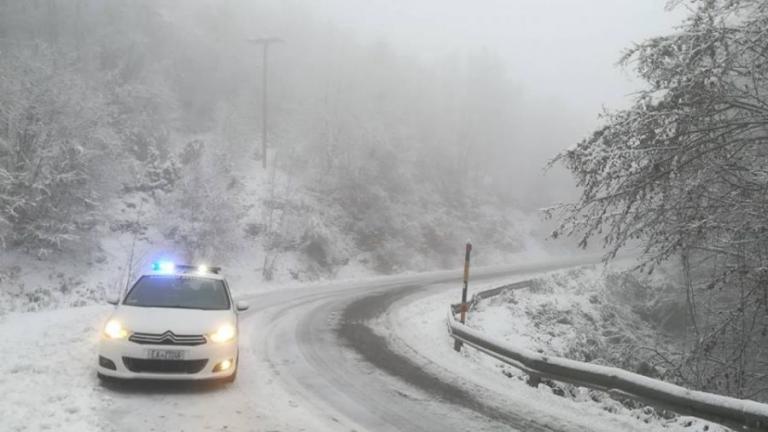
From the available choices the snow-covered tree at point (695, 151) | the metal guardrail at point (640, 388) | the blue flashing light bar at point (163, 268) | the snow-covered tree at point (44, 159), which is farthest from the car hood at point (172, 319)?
the snow-covered tree at point (44, 159)

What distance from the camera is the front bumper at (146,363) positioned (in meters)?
6.47

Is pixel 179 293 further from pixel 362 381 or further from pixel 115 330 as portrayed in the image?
pixel 362 381

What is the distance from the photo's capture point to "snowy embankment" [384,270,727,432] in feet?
22.5

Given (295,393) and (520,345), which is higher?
(295,393)

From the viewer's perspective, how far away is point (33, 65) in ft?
80.1

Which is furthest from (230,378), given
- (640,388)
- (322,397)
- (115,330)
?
(640,388)

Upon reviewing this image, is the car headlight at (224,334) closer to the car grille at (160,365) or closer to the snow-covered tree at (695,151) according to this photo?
the car grille at (160,365)

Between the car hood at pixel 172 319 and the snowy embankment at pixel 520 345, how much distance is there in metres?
3.68

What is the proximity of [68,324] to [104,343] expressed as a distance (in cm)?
439

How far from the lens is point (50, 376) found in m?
6.67

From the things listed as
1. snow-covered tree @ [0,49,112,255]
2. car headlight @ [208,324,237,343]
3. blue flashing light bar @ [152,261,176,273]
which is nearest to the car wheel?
car headlight @ [208,324,237,343]

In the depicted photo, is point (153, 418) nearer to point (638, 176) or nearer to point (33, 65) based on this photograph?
point (638, 176)

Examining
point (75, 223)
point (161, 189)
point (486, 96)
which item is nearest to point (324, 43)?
point (486, 96)

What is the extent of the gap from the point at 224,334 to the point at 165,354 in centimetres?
80
